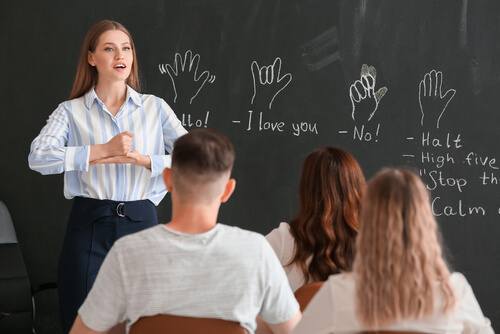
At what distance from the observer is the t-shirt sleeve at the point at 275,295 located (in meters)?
1.56

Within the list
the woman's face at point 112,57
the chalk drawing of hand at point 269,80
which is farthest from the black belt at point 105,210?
the chalk drawing of hand at point 269,80

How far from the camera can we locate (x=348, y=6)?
11.0 ft

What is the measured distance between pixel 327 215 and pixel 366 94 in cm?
149

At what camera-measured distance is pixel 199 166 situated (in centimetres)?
161

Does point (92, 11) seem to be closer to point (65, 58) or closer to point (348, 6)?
point (65, 58)

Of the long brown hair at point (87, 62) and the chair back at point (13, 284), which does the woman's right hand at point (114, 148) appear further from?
the chair back at point (13, 284)

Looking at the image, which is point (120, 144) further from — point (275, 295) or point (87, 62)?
point (275, 295)

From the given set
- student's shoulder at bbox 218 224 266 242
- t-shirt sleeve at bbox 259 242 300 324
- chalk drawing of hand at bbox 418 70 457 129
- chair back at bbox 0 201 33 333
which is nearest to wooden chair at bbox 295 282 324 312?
t-shirt sleeve at bbox 259 242 300 324

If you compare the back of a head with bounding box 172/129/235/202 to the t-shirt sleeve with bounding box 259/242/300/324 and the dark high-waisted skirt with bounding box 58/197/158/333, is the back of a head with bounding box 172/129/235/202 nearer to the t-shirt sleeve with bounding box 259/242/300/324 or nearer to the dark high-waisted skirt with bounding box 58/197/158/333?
the t-shirt sleeve with bounding box 259/242/300/324

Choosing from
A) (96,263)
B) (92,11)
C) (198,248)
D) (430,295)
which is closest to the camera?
(430,295)

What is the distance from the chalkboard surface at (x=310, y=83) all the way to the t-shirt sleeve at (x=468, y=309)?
1916 millimetres

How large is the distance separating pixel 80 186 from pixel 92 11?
3.98 feet

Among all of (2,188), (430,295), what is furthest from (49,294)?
(430,295)

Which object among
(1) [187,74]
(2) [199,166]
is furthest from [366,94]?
(2) [199,166]
